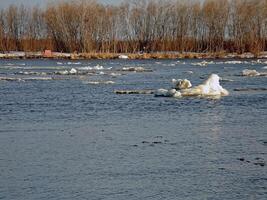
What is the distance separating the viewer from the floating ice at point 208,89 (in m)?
23.9

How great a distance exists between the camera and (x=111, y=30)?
289 feet

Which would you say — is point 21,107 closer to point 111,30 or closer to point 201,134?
point 201,134

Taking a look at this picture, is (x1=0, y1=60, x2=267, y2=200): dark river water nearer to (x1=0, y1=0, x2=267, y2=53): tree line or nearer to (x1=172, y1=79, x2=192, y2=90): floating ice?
(x1=172, y1=79, x2=192, y2=90): floating ice

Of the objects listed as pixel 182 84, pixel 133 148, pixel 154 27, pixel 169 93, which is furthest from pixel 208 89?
pixel 154 27

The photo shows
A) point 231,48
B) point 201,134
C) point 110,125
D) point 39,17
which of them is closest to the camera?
point 201,134

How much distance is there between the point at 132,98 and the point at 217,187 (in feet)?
45.7

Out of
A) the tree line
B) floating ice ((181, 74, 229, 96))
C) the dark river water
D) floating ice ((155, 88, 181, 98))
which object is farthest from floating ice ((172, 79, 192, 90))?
the tree line

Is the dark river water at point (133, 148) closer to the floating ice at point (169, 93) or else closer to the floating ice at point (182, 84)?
the floating ice at point (169, 93)

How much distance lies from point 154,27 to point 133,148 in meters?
77.9

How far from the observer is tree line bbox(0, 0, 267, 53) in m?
81.3

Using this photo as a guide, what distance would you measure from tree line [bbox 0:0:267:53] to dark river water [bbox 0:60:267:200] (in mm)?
59025

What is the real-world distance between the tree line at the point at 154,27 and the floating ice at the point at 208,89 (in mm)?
53767

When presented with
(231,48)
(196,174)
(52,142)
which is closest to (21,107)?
(52,142)

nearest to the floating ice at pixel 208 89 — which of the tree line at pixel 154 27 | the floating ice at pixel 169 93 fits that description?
the floating ice at pixel 169 93
